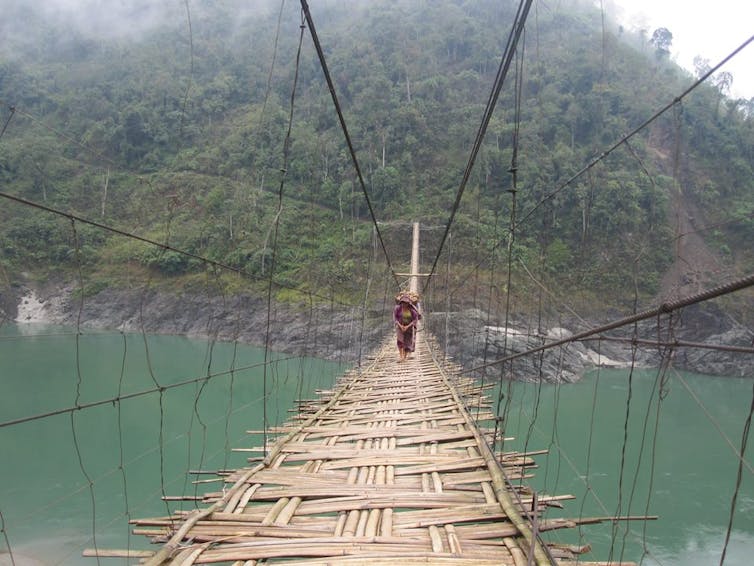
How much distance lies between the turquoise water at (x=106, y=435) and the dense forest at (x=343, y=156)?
118 inches

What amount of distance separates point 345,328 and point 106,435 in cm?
682

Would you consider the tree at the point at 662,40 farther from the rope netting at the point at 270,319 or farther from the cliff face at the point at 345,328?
the cliff face at the point at 345,328

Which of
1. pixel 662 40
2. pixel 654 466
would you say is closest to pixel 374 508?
pixel 654 466

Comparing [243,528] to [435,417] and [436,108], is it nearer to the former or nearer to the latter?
[435,417]

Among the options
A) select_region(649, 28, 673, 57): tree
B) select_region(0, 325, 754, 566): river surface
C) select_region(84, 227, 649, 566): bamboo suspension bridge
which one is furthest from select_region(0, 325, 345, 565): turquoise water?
select_region(649, 28, 673, 57): tree

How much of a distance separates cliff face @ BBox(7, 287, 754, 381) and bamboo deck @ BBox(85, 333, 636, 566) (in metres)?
9.73

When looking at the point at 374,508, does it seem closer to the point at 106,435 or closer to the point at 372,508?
the point at 372,508

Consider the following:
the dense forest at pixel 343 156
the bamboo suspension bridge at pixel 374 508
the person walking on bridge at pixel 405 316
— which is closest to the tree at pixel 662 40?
the dense forest at pixel 343 156

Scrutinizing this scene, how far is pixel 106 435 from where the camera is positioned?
8453 mm

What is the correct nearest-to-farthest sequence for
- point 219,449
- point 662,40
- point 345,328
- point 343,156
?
point 219,449 → point 345,328 → point 343,156 → point 662,40

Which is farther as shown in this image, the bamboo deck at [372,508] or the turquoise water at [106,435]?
the turquoise water at [106,435]

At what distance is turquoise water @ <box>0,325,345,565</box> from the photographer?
5.33 meters

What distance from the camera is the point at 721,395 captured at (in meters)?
12.7

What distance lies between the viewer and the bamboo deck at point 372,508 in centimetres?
105
